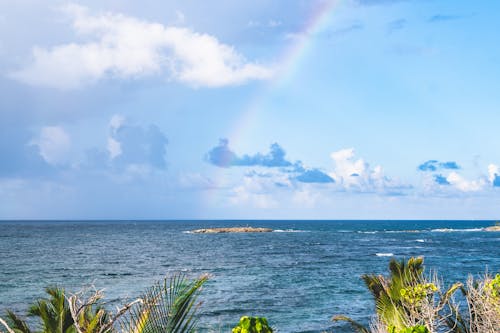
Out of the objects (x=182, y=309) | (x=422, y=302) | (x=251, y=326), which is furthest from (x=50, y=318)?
(x=422, y=302)

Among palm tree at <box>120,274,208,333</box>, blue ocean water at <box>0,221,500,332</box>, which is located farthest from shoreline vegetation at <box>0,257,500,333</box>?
blue ocean water at <box>0,221,500,332</box>

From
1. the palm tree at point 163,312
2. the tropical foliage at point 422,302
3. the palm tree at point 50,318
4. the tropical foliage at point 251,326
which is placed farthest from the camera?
the tropical foliage at point 422,302

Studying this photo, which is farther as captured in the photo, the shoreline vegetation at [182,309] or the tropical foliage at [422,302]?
the tropical foliage at [422,302]

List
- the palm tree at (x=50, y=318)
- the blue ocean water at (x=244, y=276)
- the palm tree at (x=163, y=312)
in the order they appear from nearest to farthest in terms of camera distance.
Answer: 1. the palm tree at (x=163, y=312)
2. the palm tree at (x=50, y=318)
3. the blue ocean water at (x=244, y=276)

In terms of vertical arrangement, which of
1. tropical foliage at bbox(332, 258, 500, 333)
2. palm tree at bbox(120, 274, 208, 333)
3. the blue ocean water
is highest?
palm tree at bbox(120, 274, 208, 333)

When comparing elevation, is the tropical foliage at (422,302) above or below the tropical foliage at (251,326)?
below

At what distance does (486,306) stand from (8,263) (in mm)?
74242

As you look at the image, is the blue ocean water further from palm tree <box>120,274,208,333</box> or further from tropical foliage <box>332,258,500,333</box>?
palm tree <box>120,274,208,333</box>

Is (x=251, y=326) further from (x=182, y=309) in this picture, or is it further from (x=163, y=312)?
(x=163, y=312)

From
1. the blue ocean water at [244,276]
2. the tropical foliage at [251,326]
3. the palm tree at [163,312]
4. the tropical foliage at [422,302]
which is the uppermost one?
the palm tree at [163,312]

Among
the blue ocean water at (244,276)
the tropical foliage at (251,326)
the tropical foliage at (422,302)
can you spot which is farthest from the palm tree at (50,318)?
the blue ocean water at (244,276)

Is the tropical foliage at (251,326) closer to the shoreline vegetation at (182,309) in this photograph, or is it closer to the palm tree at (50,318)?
the shoreline vegetation at (182,309)

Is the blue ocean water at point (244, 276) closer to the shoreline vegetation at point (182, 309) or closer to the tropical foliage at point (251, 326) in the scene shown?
the shoreline vegetation at point (182, 309)

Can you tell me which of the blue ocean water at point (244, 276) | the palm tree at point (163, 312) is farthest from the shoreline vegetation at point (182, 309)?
the blue ocean water at point (244, 276)
